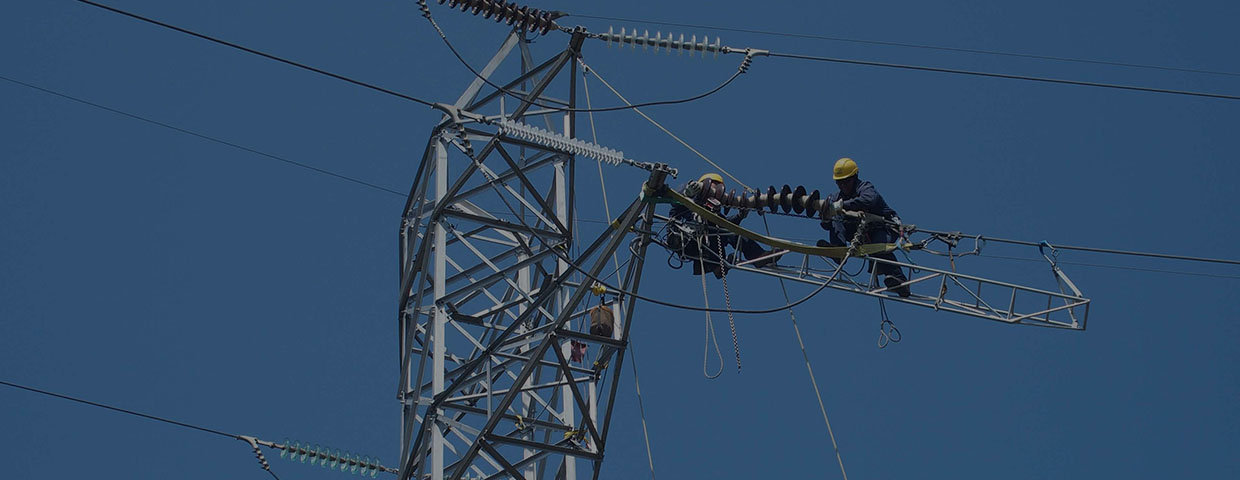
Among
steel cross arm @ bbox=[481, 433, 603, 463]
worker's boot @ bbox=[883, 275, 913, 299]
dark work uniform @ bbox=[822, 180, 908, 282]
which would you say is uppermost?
dark work uniform @ bbox=[822, 180, 908, 282]

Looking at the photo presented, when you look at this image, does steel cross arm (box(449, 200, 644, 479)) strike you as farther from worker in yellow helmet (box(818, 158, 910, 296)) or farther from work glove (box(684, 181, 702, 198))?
worker in yellow helmet (box(818, 158, 910, 296))

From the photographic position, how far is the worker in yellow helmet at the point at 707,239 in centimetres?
2416

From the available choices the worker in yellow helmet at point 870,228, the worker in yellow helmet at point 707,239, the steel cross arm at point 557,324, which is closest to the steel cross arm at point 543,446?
the steel cross arm at point 557,324

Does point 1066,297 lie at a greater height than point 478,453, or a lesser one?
greater

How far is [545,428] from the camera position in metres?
24.0

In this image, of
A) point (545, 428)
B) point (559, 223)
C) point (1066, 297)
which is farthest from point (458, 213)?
point (1066, 297)

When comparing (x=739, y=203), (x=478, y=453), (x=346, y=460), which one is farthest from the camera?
(x=346, y=460)

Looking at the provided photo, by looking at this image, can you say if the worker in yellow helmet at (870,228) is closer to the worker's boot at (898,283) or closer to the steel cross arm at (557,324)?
the worker's boot at (898,283)

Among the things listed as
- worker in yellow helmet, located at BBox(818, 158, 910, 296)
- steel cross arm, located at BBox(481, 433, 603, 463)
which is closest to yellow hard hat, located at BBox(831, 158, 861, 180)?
worker in yellow helmet, located at BBox(818, 158, 910, 296)

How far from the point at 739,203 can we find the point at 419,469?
5269mm

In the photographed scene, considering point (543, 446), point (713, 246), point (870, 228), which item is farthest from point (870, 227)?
point (543, 446)

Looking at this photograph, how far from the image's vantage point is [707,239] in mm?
24422

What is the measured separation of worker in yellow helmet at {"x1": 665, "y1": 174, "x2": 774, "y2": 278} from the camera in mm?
24156

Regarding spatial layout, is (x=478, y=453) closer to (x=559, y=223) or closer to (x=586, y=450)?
(x=586, y=450)
